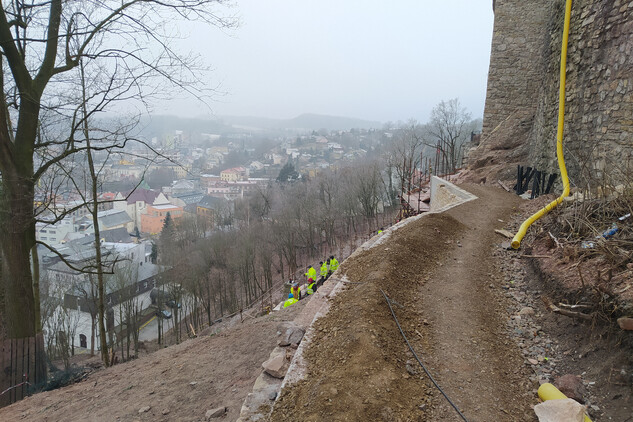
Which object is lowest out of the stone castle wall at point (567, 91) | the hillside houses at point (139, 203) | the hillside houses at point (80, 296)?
the hillside houses at point (80, 296)

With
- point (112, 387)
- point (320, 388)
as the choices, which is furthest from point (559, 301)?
point (112, 387)

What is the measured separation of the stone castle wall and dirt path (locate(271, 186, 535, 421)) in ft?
7.75

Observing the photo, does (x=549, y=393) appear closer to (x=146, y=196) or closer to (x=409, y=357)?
(x=409, y=357)

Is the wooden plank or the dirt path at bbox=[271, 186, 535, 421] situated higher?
the dirt path at bbox=[271, 186, 535, 421]

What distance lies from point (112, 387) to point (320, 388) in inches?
160

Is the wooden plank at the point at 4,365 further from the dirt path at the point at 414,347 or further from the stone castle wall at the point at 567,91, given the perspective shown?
the stone castle wall at the point at 567,91

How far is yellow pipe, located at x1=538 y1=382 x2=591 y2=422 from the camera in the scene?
290 centimetres

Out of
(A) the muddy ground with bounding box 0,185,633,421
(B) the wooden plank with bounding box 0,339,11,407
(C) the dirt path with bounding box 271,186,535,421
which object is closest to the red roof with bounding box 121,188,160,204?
(B) the wooden plank with bounding box 0,339,11,407

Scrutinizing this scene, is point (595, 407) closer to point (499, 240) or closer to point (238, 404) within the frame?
point (238, 404)

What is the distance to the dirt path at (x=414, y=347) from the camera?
284cm

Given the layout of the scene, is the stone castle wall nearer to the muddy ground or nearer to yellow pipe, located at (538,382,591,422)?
the muddy ground

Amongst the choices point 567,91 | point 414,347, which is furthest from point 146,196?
point 414,347

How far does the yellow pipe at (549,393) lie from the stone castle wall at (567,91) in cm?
276

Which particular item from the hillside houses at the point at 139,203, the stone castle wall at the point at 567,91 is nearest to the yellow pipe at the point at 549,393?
the stone castle wall at the point at 567,91
